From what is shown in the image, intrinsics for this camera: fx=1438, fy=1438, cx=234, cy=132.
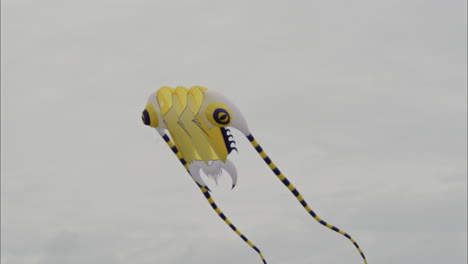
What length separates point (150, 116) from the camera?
238ft

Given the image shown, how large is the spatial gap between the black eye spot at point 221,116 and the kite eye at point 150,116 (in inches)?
154

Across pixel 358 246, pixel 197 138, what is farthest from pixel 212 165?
pixel 358 246

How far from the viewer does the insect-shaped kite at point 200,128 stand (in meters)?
70.2

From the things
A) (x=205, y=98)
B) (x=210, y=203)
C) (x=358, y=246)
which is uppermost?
(x=205, y=98)

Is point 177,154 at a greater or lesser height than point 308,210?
greater

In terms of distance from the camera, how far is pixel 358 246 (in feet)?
238

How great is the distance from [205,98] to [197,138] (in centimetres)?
230

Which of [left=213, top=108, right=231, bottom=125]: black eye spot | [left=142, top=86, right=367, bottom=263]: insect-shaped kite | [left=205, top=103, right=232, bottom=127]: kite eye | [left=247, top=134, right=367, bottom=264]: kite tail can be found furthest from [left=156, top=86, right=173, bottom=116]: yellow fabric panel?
[left=247, top=134, right=367, bottom=264]: kite tail

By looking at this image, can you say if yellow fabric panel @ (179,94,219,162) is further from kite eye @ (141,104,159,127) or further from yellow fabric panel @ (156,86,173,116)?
kite eye @ (141,104,159,127)

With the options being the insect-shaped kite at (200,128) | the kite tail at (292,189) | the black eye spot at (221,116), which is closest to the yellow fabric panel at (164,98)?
the insect-shaped kite at (200,128)

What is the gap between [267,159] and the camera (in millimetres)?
70812

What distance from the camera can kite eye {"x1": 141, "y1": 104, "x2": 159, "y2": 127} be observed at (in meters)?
72.3

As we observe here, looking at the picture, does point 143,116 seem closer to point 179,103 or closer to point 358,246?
point 179,103

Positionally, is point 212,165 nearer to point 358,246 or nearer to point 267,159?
point 267,159
